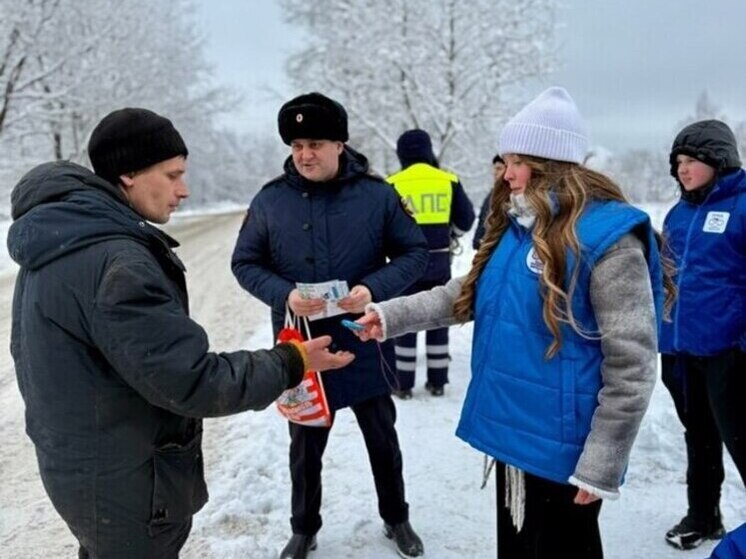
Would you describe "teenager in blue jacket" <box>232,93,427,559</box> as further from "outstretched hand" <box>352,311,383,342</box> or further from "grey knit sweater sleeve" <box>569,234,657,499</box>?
"grey knit sweater sleeve" <box>569,234,657,499</box>

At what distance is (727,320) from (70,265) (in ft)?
8.98

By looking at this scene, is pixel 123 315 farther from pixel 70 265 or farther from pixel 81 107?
pixel 81 107

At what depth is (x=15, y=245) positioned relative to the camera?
1.75 m

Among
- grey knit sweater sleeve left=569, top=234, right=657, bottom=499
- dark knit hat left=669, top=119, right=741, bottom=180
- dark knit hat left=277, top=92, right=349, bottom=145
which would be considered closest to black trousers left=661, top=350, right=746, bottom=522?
dark knit hat left=669, top=119, right=741, bottom=180

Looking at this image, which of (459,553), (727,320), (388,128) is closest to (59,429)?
(459,553)

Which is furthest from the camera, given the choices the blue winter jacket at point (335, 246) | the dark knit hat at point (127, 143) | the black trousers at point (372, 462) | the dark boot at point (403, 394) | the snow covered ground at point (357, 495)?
the dark boot at point (403, 394)

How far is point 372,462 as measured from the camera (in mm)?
3238

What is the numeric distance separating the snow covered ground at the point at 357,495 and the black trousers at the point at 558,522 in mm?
1118

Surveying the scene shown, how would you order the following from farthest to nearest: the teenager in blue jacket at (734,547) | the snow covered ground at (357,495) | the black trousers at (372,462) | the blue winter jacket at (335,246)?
1. the snow covered ground at (357,495)
2. the black trousers at (372,462)
3. the blue winter jacket at (335,246)
4. the teenager in blue jacket at (734,547)

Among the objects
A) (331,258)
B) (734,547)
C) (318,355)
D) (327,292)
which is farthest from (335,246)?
(734,547)

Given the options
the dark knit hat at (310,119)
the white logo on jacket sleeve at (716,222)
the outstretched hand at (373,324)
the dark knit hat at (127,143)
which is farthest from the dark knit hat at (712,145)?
the dark knit hat at (127,143)

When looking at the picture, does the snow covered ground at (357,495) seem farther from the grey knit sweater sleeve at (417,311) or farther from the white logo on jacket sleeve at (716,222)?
the white logo on jacket sleeve at (716,222)

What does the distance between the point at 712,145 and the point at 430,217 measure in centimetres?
294

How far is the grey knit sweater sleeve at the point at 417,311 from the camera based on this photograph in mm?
2504
